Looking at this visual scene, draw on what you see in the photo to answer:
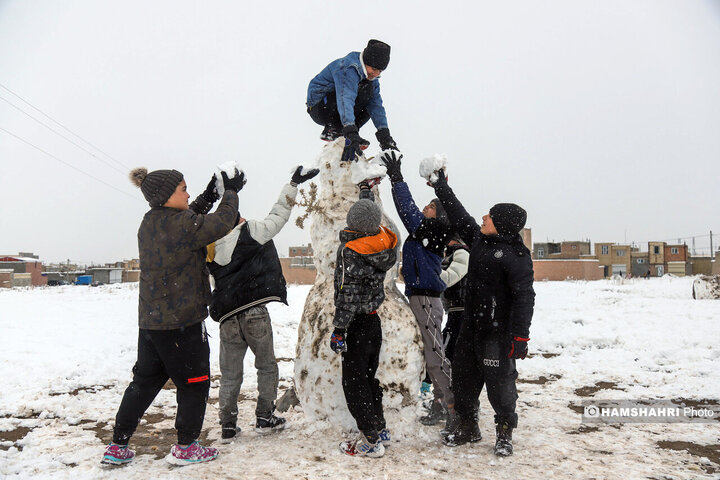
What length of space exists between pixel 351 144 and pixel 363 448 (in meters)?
2.57

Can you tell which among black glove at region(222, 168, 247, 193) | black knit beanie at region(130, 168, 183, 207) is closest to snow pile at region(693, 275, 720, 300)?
black glove at region(222, 168, 247, 193)

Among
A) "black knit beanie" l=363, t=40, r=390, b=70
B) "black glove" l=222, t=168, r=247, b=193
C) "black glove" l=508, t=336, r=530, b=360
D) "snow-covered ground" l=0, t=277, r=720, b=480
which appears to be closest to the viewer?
"snow-covered ground" l=0, t=277, r=720, b=480

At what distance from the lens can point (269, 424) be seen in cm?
369

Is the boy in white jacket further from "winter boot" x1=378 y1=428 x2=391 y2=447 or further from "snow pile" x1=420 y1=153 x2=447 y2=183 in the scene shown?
"snow pile" x1=420 y1=153 x2=447 y2=183

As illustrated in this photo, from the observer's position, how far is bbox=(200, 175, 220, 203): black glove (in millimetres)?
3652

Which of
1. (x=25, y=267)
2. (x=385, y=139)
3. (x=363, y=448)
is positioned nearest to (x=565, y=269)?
(x=385, y=139)

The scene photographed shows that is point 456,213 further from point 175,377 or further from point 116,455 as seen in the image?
point 116,455

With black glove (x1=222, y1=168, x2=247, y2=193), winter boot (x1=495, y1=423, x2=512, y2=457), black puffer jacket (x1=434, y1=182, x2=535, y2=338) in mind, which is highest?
black glove (x1=222, y1=168, x2=247, y2=193)

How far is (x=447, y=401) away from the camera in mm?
3740

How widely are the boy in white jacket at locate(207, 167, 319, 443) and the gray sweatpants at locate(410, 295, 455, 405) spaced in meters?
1.28

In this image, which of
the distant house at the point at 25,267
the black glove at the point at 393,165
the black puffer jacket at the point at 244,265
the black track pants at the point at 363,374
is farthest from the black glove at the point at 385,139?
the distant house at the point at 25,267

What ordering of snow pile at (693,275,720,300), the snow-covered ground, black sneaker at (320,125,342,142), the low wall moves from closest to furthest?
the snow-covered ground < black sneaker at (320,125,342,142) < snow pile at (693,275,720,300) < the low wall

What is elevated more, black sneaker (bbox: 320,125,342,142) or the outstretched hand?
black sneaker (bbox: 320,125,342,142)

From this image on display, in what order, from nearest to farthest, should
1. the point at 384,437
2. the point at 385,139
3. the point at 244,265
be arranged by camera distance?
the point at 384,437 → the point at 244,265 → the point at 385,139
